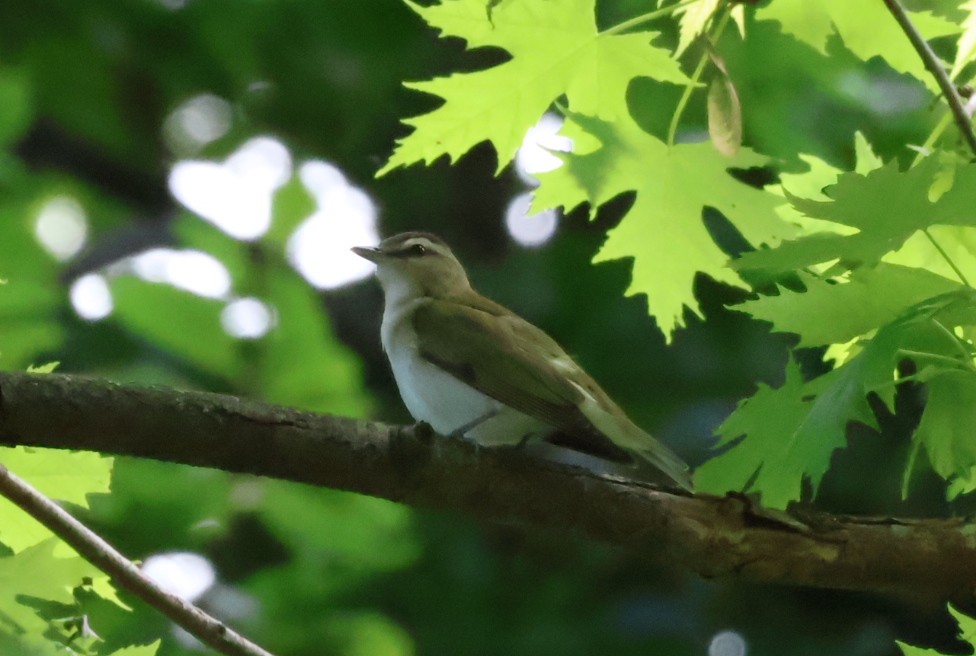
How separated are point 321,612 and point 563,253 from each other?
1.67 m

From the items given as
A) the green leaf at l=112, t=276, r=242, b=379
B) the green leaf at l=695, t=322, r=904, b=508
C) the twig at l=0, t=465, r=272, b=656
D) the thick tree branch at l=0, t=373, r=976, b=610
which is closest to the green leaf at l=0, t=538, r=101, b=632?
the twig at l=0, t=465, r=272, b=656

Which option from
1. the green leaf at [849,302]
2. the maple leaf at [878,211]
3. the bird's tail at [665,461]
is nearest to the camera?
the maple leaf at [878,211]

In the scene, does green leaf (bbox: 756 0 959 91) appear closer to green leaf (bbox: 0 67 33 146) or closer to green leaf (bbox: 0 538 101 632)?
green leaf (bbox: 0 538 101 632)

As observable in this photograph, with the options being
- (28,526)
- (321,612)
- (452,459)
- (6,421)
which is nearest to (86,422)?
(6,421)

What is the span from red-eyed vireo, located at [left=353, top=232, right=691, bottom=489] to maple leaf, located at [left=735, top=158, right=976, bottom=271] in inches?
29.6

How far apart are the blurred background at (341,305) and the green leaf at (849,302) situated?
51cm

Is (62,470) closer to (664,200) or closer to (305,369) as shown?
(664,200)

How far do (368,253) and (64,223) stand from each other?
3.12 metres

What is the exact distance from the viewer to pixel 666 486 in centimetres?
178

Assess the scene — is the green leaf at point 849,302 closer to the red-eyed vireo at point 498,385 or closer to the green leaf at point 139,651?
the red-eyed vireo at point 498,385

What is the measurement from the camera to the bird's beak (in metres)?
3.07

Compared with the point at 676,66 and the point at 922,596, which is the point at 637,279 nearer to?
the point at 676,66

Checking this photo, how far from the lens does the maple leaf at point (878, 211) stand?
1.20m

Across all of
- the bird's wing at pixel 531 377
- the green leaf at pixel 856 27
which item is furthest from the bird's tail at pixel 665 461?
the green leaf at pixel 856 27
